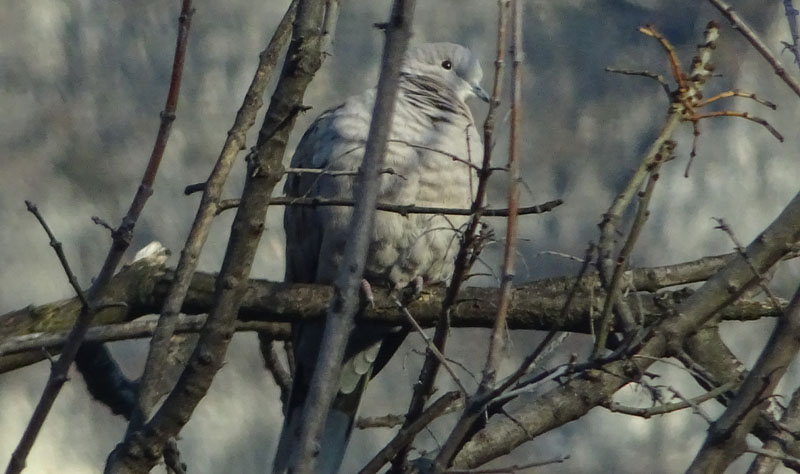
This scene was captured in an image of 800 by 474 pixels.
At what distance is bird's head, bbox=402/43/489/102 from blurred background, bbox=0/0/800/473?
117cm

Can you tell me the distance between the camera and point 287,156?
4.54m

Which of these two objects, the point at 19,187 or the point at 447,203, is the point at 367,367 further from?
the point at 19,187

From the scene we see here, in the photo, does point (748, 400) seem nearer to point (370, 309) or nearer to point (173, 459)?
point (173, 459)

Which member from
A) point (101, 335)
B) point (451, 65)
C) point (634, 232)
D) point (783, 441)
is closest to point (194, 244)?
point (101, 335)

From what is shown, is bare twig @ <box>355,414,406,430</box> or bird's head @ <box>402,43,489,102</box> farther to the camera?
bird's head @ <box>402,43,489,102</box>

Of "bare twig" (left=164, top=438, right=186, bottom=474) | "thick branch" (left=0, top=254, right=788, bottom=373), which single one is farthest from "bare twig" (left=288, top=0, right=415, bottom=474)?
"thick branch" (left=0, top=254, right=788, bottom=373)

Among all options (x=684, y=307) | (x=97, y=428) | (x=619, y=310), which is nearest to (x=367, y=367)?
(x=619, y=310)

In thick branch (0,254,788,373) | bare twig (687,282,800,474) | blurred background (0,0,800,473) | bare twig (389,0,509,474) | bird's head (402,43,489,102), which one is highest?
blurred background (0,0,800,473)

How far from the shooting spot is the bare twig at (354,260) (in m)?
1.13

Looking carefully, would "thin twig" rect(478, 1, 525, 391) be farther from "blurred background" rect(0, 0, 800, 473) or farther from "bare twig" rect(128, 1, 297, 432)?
"blurred background" rect(0, 0, 800, 473)

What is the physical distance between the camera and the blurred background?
459 centimetres

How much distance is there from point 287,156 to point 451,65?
138 cm

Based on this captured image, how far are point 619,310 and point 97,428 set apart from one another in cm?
345

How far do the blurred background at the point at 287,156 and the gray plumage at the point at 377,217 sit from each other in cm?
158
